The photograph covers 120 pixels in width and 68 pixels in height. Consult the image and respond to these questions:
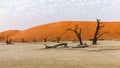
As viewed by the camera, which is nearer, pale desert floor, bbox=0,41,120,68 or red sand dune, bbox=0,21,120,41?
pale desert floor, bbox=0,41,120,68

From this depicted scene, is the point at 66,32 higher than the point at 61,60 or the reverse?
higher

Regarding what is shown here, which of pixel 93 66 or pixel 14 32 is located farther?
pixel 14 32

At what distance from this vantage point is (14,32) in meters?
107

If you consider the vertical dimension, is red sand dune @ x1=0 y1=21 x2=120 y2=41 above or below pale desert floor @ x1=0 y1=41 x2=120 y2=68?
above

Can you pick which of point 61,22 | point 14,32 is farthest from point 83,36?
point 14,32

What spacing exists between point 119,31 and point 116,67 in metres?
77.4

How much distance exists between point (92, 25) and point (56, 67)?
85782mm

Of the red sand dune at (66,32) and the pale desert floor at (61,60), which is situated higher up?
the red sand dune at (66,32)

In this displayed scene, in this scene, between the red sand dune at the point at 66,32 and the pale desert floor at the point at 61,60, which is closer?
the pale desert floor at the point at 61,60

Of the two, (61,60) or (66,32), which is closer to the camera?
(61,60)

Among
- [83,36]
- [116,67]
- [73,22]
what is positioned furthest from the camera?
[73,22]

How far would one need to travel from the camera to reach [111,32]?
293 ft

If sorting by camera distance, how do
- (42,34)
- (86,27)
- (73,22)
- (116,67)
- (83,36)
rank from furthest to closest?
(73,22), (86,27), (42,34), (83,36), (116,67)

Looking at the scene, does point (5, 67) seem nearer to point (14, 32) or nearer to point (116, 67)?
point (116, 67)
